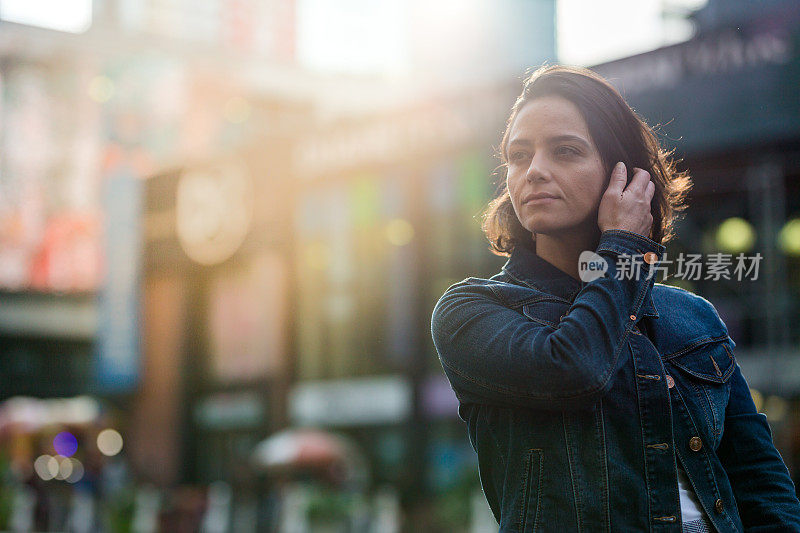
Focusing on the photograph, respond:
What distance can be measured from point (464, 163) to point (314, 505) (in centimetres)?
730

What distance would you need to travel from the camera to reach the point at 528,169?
5.50ft

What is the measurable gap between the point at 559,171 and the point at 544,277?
0.22 meters

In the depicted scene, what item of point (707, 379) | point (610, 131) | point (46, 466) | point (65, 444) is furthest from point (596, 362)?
point (46, 466)

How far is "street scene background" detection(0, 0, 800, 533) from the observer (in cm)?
1297

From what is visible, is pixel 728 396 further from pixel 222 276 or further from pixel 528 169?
pixel 222 276

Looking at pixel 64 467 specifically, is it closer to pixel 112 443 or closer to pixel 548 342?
pixel 112 443

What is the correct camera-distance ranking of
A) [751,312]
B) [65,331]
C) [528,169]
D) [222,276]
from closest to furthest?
[528,169], [751,312], [222,276], [65,331]

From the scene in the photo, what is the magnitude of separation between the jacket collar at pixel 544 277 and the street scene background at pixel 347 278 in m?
6.84

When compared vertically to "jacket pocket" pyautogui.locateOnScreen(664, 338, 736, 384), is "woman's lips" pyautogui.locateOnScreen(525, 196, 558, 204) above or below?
above

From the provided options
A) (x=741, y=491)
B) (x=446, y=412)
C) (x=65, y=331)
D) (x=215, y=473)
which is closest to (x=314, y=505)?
(x=446, y=412)

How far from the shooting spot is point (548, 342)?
1526 millimetres

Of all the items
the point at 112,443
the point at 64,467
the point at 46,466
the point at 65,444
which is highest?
the point at 65,444

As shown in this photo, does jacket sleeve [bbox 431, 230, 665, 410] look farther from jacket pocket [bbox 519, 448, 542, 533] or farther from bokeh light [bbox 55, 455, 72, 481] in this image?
bokeh light [bbox 55, 455, 72, 481]

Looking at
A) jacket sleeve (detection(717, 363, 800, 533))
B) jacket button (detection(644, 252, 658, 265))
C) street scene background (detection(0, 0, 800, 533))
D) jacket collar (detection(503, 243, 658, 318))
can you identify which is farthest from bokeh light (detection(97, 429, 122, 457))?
jacket button (detection(644, 252, 658, 265))
